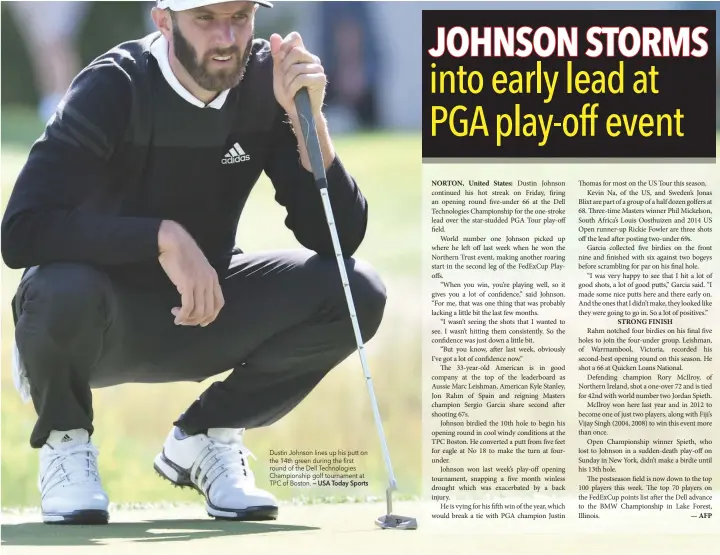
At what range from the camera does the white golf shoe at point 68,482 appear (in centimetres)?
274

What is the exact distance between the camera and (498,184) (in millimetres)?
3162

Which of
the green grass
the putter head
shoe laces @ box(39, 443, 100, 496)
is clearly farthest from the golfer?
the putter head

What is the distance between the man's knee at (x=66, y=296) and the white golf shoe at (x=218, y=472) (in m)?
0.48

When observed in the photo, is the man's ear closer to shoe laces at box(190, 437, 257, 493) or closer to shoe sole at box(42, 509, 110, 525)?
shoe laces at box(190, 437, 257, 493)

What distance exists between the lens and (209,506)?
2.95 m

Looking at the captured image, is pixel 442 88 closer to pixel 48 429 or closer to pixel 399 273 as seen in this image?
pixel 399 273

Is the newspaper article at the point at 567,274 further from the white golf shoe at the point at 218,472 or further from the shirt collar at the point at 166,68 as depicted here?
the shirt collar at the point at 166,68

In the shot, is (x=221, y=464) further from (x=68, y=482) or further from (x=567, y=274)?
(x=567, y=274)

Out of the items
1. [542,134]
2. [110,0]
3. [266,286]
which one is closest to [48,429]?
[266,286]

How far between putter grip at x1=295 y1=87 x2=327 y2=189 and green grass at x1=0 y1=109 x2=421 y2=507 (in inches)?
10.6

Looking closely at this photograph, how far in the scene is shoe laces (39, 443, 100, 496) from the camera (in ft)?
9.00

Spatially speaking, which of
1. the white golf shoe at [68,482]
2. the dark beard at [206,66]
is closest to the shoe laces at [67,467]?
the white golf shoe at [68,482]

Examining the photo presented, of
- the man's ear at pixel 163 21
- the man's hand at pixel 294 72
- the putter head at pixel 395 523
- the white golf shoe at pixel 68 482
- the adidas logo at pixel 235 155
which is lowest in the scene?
the putter head at pixel 395 523

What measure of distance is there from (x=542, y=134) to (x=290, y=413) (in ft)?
3.32
